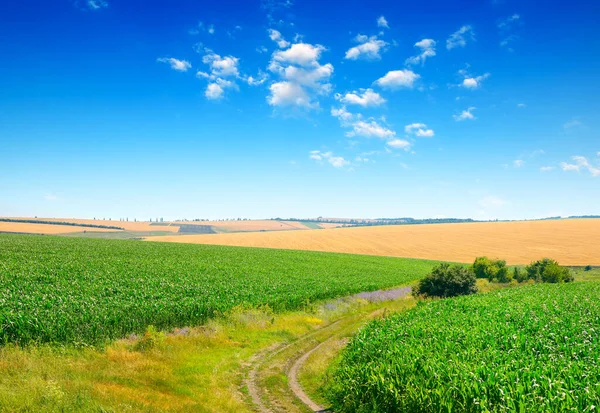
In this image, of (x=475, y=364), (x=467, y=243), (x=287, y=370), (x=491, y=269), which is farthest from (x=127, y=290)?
(x=467, y=243)

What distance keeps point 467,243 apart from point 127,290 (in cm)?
11521

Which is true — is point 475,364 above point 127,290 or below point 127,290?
above

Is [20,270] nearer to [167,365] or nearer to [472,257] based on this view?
[167,365]

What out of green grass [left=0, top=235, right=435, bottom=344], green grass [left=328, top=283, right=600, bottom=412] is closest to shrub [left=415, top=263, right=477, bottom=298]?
green grass [left=0, top=235, right=435, bottom=344]

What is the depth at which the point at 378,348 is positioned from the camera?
1582 centimetres

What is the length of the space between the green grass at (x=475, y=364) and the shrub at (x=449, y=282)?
1858cm

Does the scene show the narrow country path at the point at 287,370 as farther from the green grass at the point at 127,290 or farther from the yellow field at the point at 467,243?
the yellow field at the point at 467,243

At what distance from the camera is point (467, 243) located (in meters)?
121

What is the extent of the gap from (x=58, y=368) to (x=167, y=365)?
4327mm

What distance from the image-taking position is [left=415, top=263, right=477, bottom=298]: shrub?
39594mm

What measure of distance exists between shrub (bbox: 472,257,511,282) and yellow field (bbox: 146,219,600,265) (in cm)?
2878

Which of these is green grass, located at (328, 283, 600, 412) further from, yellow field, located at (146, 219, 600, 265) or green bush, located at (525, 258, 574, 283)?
yellow field, located at (146, 219, 600, 265)

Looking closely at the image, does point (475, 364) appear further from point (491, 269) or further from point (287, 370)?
point (491, 269)

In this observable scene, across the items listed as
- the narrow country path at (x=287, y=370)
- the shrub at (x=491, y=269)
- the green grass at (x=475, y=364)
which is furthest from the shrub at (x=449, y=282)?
the shrub at (x=491, y=269)
